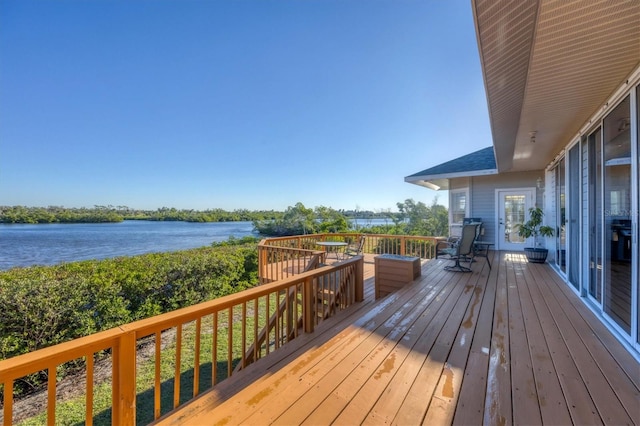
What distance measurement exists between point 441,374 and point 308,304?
1.36 meters

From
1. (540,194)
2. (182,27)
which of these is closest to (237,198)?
(182,27)

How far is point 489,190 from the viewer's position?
27.3ft

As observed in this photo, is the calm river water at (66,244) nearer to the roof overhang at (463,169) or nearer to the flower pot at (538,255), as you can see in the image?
the roof overhang at (463,169)

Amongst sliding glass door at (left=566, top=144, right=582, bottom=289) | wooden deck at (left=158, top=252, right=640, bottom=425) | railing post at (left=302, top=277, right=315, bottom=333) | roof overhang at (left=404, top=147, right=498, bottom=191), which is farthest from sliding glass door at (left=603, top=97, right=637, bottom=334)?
roof overhang at (left=404, top=147, right=498, bottom=191)

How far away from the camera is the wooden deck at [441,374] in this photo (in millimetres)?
1484

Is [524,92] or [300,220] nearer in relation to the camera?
[524,92]

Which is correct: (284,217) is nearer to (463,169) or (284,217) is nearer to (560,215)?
(463,169)

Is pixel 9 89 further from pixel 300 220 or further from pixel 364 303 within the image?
pixel 300 220

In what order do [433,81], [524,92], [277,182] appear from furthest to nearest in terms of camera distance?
1. [277,182]
2. [433,81]
3. [524,92]

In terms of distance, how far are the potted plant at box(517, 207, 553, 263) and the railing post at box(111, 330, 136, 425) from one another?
7.77 m

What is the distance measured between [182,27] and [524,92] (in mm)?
6728

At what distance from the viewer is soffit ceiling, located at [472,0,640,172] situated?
1637 mm

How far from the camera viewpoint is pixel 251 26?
19.8 feet

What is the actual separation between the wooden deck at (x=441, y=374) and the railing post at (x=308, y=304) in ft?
0.34
